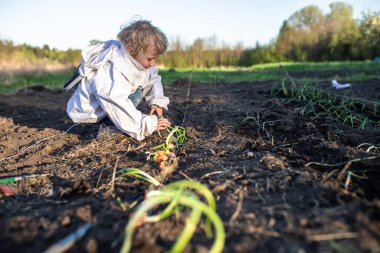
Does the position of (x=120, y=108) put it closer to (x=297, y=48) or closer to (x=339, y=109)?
(x=339, y=109)

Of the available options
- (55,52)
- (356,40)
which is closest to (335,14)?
(356,40)

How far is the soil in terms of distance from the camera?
1081 mm

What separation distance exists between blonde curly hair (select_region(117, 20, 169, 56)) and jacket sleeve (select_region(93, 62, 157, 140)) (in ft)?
1.04

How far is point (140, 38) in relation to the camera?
8.65 feet

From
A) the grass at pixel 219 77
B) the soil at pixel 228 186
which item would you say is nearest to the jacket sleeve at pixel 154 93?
the soil at pixel 228 186

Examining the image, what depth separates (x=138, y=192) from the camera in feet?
5.25

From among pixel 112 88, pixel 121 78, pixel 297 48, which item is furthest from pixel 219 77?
pixel 297 48

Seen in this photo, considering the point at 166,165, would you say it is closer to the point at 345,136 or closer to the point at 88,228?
the point at 88,228

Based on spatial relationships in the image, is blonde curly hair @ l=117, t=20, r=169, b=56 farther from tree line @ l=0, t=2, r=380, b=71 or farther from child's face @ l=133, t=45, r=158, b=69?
tree line @ l=0, t=2, r=380, b=71

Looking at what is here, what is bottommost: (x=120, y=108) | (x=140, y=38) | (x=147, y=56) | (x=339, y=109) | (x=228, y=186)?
(x=228, y=186)

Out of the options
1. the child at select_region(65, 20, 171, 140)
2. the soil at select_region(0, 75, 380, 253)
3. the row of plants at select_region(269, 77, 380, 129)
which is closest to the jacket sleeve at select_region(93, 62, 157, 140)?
the child at select_region(65, 20, 171, 140)

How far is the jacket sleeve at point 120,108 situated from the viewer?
2.43m

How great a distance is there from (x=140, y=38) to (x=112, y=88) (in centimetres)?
53

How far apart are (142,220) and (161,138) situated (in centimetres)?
150
